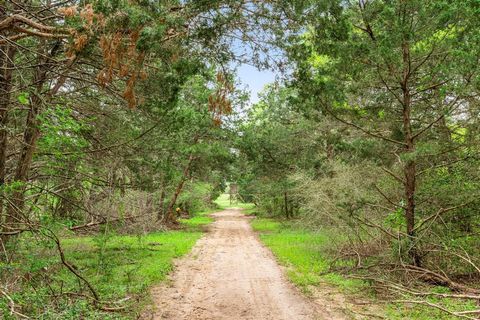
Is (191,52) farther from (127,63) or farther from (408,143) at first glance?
(408,143)

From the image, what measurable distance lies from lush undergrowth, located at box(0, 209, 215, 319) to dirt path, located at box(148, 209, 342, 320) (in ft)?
1.82

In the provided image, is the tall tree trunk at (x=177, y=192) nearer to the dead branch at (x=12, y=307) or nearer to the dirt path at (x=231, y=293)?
the dirt path at (x=231, y=293)

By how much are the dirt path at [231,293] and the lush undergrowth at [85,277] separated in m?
0.55

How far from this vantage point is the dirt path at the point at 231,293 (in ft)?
22.5

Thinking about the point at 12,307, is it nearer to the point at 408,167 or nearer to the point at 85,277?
the point at 85,277

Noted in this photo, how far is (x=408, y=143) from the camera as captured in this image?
29.8ft

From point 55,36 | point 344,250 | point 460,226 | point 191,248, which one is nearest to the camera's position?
point 55,36

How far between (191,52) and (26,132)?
12.9 feet

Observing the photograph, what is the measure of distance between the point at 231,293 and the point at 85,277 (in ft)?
10.9

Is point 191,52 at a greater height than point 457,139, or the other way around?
point 191,52

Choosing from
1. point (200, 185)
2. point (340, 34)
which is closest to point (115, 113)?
point (340, 34)

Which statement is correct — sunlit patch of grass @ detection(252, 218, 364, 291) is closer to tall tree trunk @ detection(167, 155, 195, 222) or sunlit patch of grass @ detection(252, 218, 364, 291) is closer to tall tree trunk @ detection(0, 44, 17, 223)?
tall tree trunk @ detection(167, 155, 195, 222)

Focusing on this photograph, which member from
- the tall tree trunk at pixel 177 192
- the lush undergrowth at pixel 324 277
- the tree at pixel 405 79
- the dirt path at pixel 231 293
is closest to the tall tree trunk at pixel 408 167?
the tree at pixel 405 79

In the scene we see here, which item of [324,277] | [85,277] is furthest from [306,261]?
[85,277]
